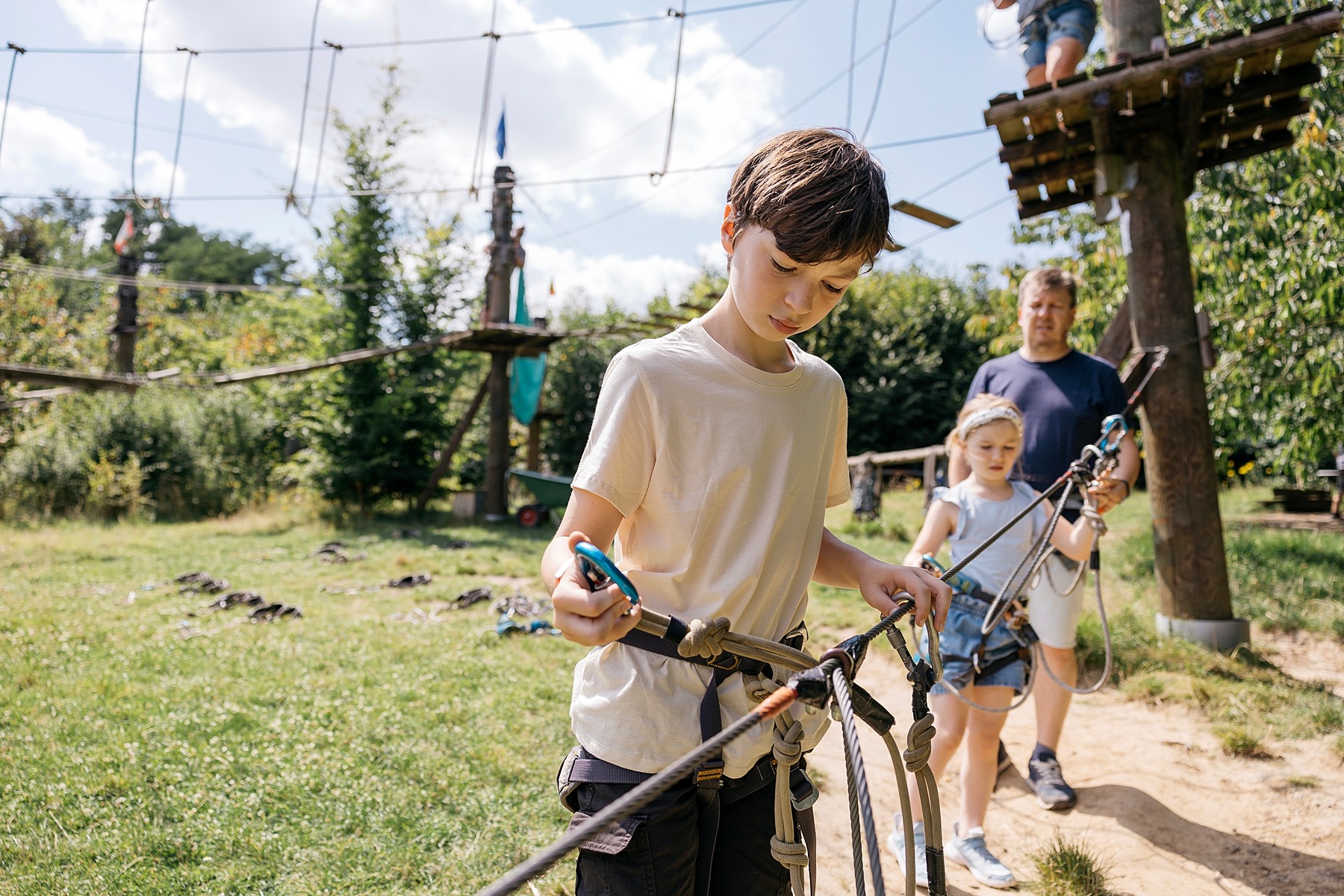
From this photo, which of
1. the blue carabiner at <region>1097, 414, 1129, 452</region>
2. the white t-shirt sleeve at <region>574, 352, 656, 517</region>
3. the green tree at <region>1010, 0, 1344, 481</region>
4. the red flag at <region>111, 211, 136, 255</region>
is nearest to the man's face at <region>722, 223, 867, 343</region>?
the white t-shirt sleeve at <region>574, 352, 656, 517</region>

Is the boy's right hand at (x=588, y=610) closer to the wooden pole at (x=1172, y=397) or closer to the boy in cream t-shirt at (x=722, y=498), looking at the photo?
the boy in cream t-shirt at (x=722, y=498)

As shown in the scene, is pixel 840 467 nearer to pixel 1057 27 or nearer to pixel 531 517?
pixel 1057 27

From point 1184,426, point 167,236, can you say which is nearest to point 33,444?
point 1184,426

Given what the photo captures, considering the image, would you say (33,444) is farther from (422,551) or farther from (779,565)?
(779,565)

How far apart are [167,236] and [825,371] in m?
54.5

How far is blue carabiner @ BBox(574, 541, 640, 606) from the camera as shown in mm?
1002

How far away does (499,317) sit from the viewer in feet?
45.5

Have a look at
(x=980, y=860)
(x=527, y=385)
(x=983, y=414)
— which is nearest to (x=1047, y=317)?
(x=983, y=414)

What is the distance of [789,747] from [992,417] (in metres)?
1.91

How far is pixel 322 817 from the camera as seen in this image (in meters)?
3.06

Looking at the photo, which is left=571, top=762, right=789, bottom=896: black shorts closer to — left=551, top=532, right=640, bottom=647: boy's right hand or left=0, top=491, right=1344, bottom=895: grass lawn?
left=551, top=532, right=640, bottom=647: boy's right hand

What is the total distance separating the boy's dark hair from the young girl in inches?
63.3

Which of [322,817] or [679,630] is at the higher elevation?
[679,630]

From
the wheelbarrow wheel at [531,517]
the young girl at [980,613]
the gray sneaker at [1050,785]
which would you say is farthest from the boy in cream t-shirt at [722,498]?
the wheelbarrow wheel at [531,517]
